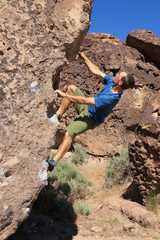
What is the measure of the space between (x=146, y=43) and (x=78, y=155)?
363 centimetres

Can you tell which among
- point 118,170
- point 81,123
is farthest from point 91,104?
point 118,170

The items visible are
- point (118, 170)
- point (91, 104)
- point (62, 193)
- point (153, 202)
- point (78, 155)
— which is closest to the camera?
point (91, 104)

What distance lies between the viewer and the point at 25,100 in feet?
9.05

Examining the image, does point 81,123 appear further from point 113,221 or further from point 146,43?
point 146,43

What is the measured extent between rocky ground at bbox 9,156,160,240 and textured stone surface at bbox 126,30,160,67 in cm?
443

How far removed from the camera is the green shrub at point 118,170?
6246 millimetres

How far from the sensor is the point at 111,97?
3.71 m

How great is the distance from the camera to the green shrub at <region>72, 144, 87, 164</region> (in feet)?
24.1

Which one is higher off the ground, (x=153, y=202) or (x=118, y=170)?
(x=153, y=202)

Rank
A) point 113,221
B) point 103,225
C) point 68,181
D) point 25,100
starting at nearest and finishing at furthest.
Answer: point 25,100, point 103,225, point 113,221, point 68,181

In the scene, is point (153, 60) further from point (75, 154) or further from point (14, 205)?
point (14, 205)

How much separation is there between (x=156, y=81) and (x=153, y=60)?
0.98 m

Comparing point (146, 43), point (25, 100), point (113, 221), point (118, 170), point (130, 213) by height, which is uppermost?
point (146, 43)

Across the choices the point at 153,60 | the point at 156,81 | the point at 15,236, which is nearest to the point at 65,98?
the point at 15,236
